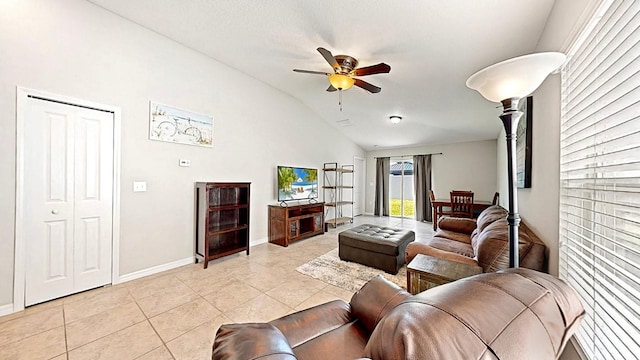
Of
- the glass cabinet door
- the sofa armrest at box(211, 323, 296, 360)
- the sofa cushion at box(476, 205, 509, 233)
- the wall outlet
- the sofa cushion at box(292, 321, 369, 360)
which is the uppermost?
the wall outlet

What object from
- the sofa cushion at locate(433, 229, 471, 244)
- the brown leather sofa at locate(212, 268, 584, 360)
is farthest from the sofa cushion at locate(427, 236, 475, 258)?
the brown leather sofa at locate(212, 268, 584, 360)

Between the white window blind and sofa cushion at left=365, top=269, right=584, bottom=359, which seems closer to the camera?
sofa cushion at left=365, top=269, right=584, bottom=359

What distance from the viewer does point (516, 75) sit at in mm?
1079

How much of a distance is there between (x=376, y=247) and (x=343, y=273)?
0.54m

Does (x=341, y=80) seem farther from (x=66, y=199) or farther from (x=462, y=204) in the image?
(x=462, y=204)

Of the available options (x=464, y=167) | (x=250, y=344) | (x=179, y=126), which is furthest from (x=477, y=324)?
(x=464, y=167)

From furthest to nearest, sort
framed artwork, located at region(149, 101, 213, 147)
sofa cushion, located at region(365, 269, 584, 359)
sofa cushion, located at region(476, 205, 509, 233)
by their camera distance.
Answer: framed artwork, located at region(149, 101, 213, 147)
sofa cushion, located at region(476, 205, 509, 233)
sofa cushion, located at region(365, 269, 584, 359)

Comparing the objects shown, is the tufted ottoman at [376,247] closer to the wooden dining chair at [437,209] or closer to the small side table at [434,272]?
the small side table at [434,272]

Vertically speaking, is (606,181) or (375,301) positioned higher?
(606,181)

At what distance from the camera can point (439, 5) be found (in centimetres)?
199

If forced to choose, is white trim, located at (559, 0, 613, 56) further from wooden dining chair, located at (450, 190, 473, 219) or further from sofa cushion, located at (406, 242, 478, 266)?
wooden dining chair, located at (450, 190, 473, 219)

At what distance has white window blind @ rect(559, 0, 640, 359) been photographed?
787mm

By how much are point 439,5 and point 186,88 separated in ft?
10.1

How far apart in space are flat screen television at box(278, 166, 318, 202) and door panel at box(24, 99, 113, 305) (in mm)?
2501
